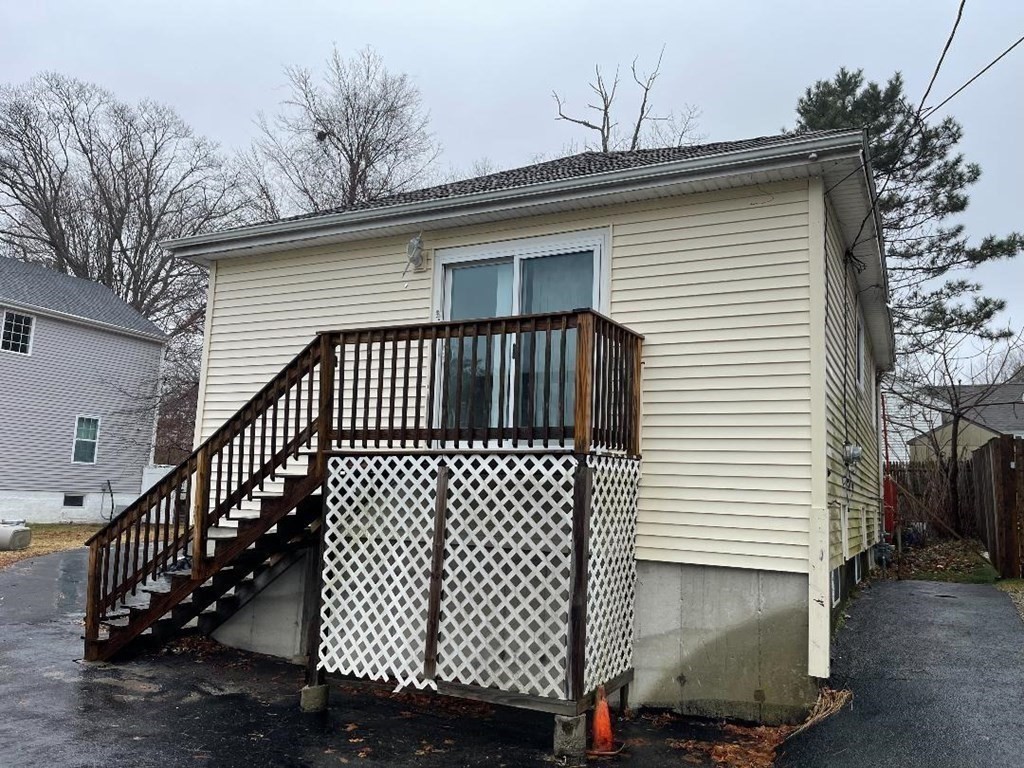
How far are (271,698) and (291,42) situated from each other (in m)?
A: 26.2

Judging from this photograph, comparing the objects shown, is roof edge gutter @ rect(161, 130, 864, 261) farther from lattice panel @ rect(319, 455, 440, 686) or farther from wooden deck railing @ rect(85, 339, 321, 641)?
lattice panel @ rect(319, 455, 440, 686)

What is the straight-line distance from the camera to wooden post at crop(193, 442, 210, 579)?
255 inches

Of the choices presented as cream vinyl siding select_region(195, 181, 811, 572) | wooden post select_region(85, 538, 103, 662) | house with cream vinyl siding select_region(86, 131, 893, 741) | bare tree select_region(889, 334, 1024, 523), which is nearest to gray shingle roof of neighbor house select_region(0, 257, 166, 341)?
wooden post select_region(85, 538, 103, 662)

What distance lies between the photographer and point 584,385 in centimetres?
522

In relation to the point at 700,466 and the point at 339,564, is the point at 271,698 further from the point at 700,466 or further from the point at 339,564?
the point at 700,466

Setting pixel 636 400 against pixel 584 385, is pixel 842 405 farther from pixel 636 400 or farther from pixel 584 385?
pixel 584 385

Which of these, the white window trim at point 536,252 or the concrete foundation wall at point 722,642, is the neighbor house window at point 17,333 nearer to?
the white window trim at point 536,252

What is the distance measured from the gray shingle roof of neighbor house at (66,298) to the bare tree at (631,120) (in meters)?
13.9

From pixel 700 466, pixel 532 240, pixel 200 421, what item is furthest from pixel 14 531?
pixel 700 466

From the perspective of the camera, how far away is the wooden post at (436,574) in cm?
544

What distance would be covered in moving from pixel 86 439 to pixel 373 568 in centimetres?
1849

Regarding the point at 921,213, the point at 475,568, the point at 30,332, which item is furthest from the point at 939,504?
the point at 30,332

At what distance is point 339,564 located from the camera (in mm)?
5961

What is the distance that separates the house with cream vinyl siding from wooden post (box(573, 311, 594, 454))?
2cm
